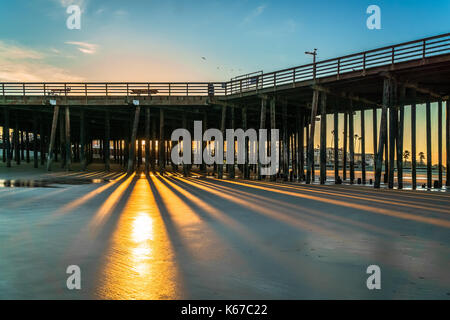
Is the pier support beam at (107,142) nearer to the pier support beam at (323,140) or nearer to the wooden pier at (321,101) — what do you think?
the wooden pier at (321,101)

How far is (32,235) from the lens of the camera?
6812 mm

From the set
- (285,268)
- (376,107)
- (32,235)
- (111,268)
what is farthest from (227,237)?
(376,107)

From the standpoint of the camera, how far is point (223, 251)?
19.2 feet

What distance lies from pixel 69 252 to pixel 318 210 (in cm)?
674

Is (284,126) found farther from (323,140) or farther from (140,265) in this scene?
(140,265)

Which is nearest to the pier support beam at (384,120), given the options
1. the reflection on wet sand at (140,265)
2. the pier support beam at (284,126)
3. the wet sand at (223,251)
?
the pier support beam at (284,126)

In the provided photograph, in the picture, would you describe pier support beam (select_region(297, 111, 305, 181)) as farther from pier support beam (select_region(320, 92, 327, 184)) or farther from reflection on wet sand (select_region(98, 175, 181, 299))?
reflection on wet sand (select_region(98, 175, 181, 299))

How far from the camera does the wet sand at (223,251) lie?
4.18m

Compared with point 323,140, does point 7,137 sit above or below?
above

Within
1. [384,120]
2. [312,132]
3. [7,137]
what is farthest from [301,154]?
[7,137]

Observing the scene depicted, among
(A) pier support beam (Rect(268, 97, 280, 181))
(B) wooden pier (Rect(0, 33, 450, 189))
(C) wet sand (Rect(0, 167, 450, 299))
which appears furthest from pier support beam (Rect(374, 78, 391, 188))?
(C) wet sand (Rect(0, 167, 450, 299))

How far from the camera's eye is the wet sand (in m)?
4.18
